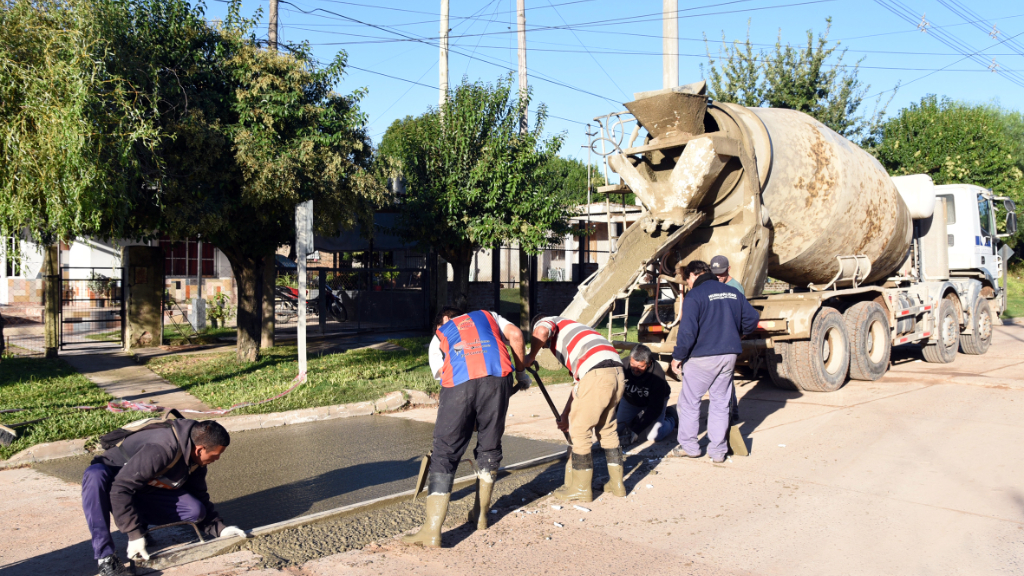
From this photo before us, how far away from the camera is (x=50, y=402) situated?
9156 mm

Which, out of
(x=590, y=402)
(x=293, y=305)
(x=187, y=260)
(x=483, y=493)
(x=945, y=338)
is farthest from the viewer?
(x=187, y=260)

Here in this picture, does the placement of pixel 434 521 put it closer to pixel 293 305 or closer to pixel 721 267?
pixel 721 267

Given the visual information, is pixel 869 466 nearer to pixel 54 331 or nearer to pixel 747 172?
pixel 747 172

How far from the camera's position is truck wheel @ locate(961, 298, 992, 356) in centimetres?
1379

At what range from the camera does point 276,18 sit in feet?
53.7

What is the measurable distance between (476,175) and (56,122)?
783 cm

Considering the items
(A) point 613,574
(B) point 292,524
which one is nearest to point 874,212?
(A) point 613,574

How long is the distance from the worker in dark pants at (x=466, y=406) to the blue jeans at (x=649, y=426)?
267 centimetres

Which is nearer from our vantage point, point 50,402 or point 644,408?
point 644,408

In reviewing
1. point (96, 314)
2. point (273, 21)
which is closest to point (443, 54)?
point (273, 21)

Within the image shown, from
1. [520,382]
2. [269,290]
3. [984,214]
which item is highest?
[984,214]

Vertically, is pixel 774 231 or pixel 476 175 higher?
pixel 476 175

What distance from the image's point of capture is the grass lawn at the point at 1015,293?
26.0 meters

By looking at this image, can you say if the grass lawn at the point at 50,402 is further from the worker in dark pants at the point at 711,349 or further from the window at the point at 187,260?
the window at the point at 187,260
